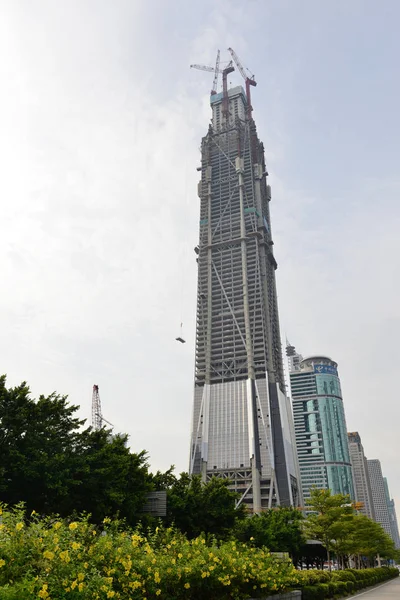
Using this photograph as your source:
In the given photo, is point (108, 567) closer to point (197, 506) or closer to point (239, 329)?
point (197, 506)

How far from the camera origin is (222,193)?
6654 inches

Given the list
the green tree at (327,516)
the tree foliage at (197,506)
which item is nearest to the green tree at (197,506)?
the tree foliage at (197,506)

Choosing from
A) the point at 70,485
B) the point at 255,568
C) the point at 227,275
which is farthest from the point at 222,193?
the point at 255,568

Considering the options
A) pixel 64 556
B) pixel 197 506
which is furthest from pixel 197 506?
pixel 64 556

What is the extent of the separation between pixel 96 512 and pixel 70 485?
9.86 ft

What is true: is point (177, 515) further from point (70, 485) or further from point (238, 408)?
point (238, 408)

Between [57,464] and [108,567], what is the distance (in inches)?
837

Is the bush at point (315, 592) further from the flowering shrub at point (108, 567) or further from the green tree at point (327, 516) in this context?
the green tree at point (327, 516)

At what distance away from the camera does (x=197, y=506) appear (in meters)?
42.0

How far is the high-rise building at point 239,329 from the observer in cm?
12650

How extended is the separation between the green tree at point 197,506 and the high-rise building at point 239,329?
271 ft

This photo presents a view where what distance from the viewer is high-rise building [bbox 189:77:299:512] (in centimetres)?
12650

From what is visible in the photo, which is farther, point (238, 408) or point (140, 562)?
point (238, 408)

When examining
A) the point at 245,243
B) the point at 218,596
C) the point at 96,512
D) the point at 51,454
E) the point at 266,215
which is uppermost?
the point at 266,215
